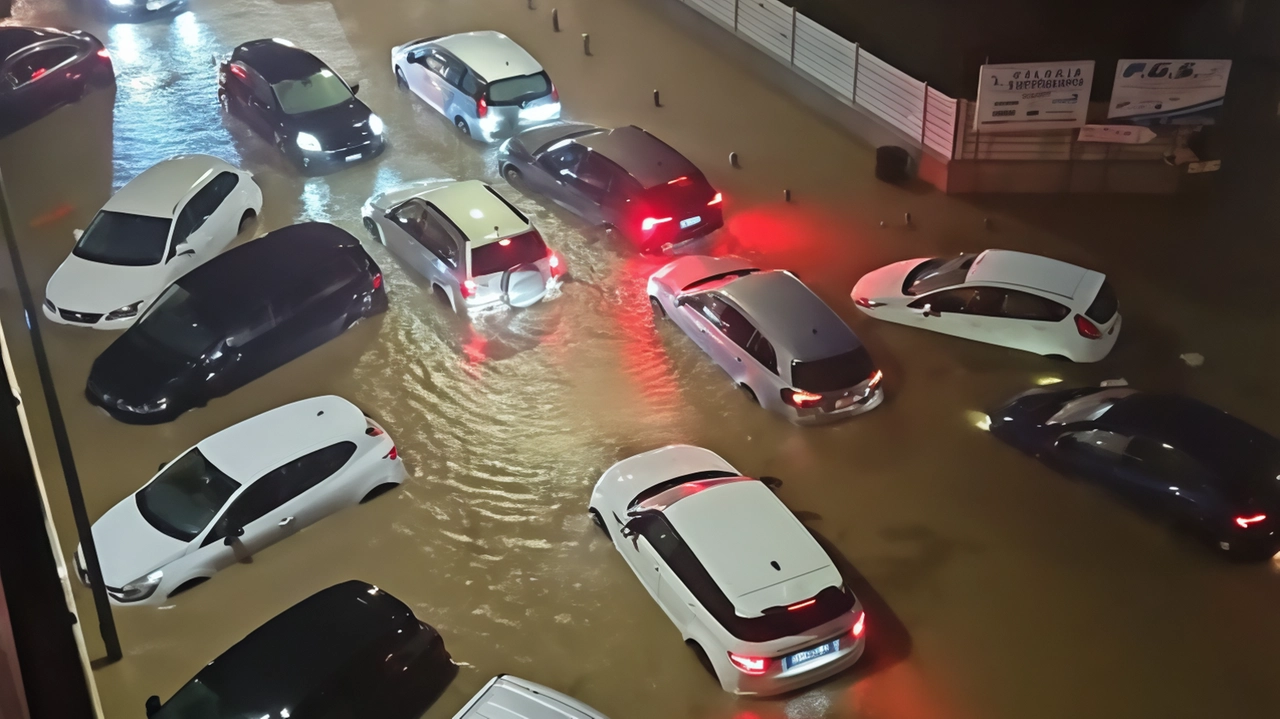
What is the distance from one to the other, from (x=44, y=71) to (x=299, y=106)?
3.76 metres

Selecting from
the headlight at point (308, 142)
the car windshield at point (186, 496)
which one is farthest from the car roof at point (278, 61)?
the car windshield at point (186, 496)

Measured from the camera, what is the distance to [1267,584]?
821 cm

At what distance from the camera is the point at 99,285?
10961mm

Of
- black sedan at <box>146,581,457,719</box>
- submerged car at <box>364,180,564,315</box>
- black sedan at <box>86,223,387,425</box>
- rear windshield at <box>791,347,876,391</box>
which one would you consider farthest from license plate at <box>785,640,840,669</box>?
black sedan at <box>86,223,387,425</box>

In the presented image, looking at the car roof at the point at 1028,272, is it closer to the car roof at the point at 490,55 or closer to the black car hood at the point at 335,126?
the car roof at the point at 490,55

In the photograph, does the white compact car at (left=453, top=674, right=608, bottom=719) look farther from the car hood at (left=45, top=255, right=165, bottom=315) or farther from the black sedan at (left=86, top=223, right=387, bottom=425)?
the car hood at (left=45, top=255, right=165, bottom=315)

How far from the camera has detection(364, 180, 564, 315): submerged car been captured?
10883mm

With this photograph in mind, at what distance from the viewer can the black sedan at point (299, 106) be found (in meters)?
13.1

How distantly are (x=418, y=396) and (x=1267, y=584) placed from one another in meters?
7.21

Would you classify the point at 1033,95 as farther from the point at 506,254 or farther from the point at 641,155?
the point at 506,254

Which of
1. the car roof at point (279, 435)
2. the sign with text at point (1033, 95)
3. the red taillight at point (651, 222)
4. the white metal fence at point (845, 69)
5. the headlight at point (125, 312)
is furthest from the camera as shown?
the white metal fence at point (845, 69)

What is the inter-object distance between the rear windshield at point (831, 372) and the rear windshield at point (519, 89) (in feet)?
19.8

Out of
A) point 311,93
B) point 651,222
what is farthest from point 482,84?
point 651,222

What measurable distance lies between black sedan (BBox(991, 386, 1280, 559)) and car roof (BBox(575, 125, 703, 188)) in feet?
15.5
